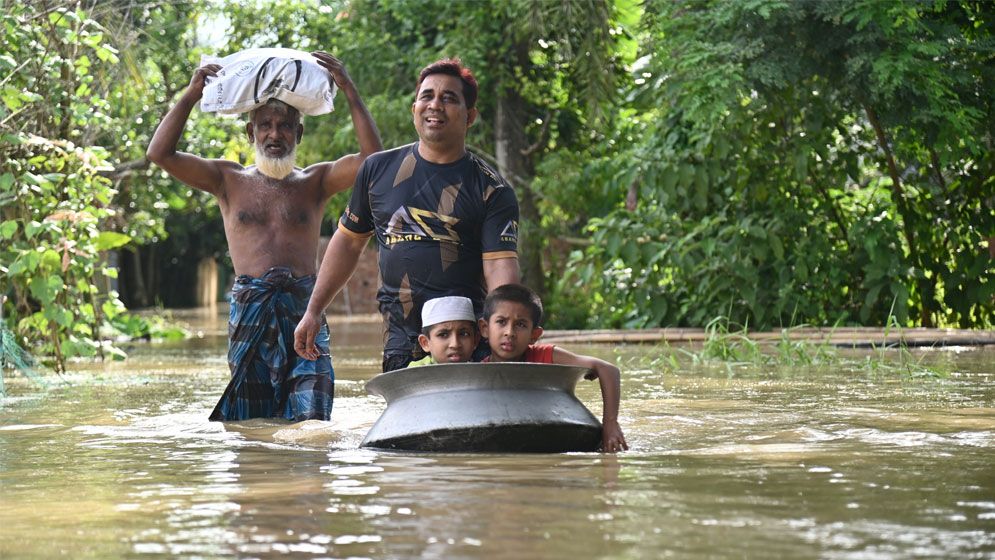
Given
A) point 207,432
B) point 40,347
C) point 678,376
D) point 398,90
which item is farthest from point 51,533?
point 398,90

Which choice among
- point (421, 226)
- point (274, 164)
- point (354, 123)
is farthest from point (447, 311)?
point (274, 164)

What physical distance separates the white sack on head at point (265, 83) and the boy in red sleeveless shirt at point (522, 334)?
1773mm

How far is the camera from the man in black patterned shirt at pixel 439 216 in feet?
17.8

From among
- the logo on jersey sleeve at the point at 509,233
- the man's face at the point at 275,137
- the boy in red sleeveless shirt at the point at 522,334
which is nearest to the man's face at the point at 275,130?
the man's face at the point at 275,137

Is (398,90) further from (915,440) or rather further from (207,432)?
(915,440)

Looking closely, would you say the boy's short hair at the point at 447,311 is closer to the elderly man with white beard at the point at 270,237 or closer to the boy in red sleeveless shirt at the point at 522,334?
the boy in red sleeveless shirt at the point at 522,334

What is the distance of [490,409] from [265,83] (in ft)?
7.38

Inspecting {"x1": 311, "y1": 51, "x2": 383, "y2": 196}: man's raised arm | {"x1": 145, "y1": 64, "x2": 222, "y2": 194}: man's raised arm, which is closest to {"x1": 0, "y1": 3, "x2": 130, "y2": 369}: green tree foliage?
{"x1": 145, "y1": 64, "x2": 222, "y2": 194}: man's raised arm

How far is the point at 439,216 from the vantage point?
Answer: 17.9 ft

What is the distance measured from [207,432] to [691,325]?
8253 millimetres

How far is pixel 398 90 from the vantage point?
62.9 feet

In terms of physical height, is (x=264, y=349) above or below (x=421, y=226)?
below

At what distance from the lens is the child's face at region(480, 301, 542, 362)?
5051mm

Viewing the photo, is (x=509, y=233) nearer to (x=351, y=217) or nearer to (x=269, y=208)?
(x=351, y=217)
